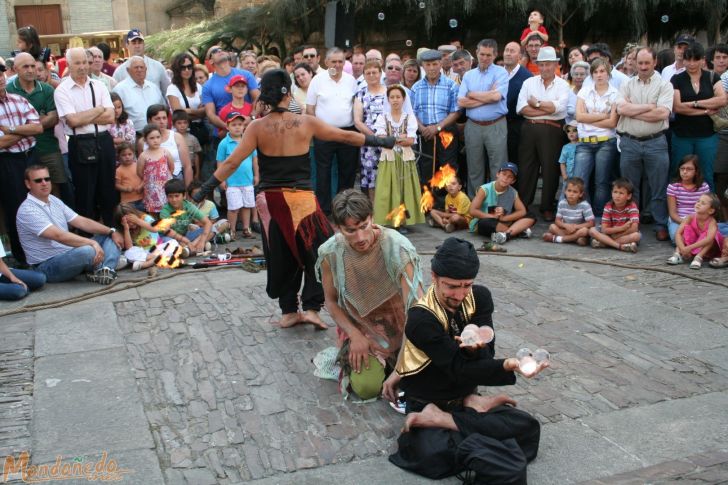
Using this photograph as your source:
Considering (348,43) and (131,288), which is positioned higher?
(348,43)

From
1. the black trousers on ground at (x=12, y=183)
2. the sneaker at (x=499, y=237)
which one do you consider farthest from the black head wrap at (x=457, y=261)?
the black trousers on ground at (x=12, y=183)

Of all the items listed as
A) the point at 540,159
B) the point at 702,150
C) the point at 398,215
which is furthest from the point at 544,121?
the point at 398,215

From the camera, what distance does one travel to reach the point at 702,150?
8008 mm

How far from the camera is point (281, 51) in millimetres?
15438

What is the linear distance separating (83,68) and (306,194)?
3.32 m

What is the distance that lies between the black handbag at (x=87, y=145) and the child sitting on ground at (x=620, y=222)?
4.85 meters

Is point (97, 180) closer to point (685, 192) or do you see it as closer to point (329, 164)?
point (329, 164)

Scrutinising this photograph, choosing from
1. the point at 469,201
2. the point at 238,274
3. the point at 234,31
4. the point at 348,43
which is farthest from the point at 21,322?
the point at 234,31

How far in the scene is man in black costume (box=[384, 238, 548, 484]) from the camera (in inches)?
134

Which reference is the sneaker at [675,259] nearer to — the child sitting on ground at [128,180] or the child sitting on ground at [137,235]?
the child sitting on ground at [137,235]

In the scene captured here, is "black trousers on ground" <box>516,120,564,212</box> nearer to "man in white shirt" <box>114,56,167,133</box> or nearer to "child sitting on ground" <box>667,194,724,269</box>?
"child sitting on ground" <box>667,194,724,269</box>

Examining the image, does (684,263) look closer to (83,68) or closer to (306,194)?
(306,194)

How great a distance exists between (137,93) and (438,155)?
3345mm

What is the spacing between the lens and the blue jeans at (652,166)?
7887mm
